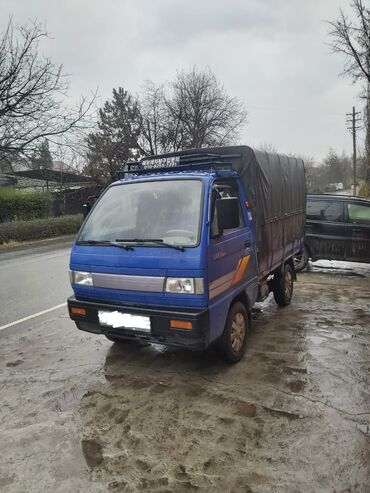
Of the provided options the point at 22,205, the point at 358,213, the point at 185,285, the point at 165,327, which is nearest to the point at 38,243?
the point at 22,205

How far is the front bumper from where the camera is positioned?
3662 millimetres

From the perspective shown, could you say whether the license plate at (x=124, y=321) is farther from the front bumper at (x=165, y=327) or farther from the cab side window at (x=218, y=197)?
the cab side window at (x=218, y=197)

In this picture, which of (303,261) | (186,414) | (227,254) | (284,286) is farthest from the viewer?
(303,261)

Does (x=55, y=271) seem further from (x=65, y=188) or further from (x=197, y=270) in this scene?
(x=65, y=188)

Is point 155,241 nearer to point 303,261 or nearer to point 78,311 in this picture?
point 78,311

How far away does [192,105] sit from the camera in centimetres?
3541

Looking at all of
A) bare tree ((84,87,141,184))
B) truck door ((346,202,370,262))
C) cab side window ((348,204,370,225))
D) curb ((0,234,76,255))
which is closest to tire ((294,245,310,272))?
truck door ((346,202,370,262))

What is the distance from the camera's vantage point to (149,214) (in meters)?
4.26

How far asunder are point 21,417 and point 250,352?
2499mm

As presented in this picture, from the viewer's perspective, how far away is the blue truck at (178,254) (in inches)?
147

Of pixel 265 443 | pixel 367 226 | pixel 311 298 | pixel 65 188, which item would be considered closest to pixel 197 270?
pixel 265 443

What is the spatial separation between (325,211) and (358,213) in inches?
28.9

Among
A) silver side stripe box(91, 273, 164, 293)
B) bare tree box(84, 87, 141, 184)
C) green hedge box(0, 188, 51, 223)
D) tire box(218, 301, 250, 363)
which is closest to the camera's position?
Answer: silver side stripe box(91, 273, 164, 293)

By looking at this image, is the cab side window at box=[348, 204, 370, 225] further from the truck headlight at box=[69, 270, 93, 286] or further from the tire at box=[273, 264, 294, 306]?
the truck headlight at box=[69, 270, 93, 286]
